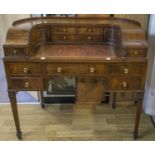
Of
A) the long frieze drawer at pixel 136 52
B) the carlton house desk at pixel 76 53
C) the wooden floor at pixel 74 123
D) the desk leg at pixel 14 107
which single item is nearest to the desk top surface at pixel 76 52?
the carlton house desk at pixel 76 53

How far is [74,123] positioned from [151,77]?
821 mm

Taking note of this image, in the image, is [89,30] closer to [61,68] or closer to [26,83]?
[61,68]

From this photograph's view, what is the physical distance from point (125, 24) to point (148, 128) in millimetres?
963

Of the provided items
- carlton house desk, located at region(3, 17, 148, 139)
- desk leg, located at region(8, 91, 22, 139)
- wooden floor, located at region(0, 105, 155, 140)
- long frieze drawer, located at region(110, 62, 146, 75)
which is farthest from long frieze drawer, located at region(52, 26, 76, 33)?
wooden floor, located at region(0, 105, 155, 140)

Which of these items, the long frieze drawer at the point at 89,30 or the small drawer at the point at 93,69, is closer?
the small drawer at the point at 93,69

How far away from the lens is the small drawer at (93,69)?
1574 millimetres

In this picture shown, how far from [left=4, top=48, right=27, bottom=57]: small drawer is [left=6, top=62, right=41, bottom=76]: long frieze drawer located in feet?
0.21

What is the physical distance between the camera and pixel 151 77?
204cm

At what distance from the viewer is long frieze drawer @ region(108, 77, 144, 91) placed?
1.62 m

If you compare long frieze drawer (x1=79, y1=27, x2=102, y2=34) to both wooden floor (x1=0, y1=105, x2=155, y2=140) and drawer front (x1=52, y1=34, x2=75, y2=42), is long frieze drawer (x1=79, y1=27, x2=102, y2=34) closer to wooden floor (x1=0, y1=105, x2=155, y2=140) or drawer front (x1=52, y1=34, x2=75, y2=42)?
drawer front (x1=52, y1=34, x2=75, y2=42)

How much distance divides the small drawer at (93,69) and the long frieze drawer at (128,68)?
2.5 inches

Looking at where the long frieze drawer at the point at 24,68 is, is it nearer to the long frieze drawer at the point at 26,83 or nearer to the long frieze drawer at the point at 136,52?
the long frieze drawer at the point at 26,83
